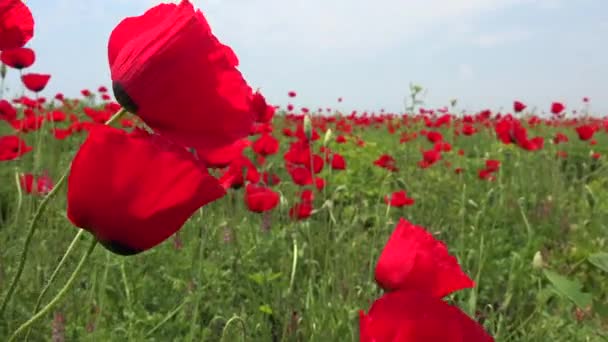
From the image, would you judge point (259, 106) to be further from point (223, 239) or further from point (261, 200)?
point (223, 239)

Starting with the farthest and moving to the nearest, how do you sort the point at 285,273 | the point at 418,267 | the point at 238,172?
the point at 285,273 → the point at 238,172 → the point at 418,267

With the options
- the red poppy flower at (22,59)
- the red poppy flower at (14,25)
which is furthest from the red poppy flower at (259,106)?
the red poppy flower at (22,59)

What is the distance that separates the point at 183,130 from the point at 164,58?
6 centimetres

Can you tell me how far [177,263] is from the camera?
246 centimetres

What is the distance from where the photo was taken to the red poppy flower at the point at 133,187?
48 centimetres

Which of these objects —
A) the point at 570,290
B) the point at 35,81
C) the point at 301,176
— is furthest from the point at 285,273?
the point at 35,81

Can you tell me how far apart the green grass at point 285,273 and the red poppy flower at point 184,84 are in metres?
0.69

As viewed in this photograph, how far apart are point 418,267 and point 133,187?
35 centimetres

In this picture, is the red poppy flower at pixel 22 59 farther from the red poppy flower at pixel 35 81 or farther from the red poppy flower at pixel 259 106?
the red poppy flower at pixel 35 81

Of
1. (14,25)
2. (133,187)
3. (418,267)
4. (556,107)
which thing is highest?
(14,25)

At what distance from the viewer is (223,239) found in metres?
2.63

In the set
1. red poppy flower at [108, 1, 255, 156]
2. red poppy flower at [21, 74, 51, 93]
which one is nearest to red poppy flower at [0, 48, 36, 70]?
red poppy flower at [21, 74, 51, 93]

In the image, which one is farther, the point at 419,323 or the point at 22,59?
the point at 22,59

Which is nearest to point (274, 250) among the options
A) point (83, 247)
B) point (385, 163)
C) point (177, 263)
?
point (177, 263)
